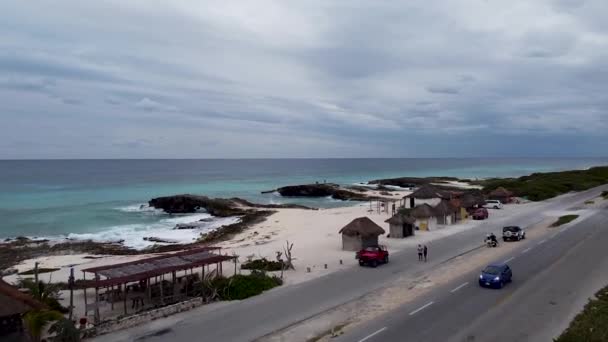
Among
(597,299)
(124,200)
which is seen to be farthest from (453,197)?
(124,200)

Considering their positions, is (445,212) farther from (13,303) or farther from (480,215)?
(13,303)

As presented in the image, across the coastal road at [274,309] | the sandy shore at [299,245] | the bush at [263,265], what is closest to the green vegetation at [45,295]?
the coastal road at [274,309]

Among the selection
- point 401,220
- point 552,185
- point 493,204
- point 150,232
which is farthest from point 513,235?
point 552,185

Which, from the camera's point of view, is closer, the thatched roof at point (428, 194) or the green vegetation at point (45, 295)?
the green vegetation at point (45, 295)

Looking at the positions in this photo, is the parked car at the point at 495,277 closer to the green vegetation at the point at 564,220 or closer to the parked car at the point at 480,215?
the green vegetation at the point at 564,220

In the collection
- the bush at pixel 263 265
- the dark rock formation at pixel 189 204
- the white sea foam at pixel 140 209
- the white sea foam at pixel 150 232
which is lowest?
the white sea foam at pixel 150 232

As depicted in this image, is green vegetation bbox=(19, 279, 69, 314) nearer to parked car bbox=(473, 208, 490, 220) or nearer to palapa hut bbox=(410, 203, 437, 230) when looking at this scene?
palapa hut bbox=(410, 203, 437, 230)

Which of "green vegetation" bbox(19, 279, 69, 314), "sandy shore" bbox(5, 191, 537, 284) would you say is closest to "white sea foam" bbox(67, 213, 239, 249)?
"sandy shore" bbox(5, 191, 537, 284)
